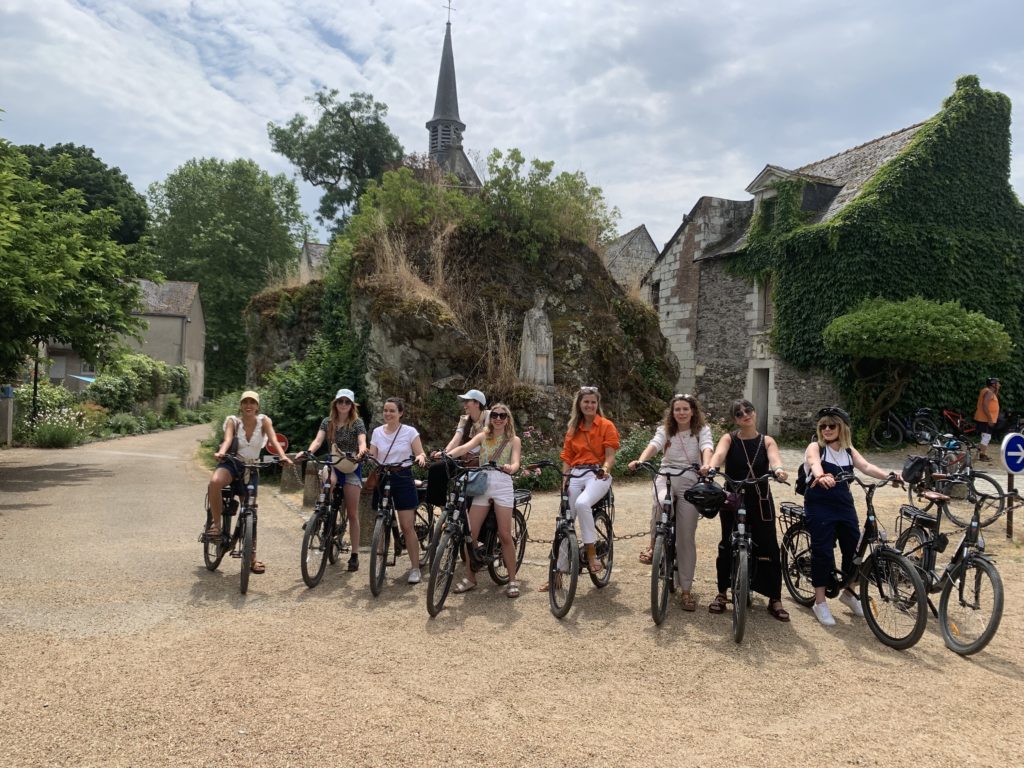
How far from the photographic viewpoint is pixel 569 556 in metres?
5.30

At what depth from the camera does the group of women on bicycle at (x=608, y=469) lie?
17.0 ft

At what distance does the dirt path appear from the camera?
3279mm

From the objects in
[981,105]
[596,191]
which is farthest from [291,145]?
[981,105]

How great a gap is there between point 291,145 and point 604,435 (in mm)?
39350

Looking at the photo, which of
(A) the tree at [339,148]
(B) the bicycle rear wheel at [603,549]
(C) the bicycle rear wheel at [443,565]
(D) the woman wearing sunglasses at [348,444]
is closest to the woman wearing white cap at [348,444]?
(D) the woman wearing sunglasses at [348,444]

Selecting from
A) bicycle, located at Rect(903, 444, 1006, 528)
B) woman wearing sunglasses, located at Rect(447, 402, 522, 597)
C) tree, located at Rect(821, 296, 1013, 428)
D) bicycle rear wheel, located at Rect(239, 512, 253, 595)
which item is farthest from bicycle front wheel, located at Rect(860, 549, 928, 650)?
tree, located at Rect(821, 296, 1013, 428)

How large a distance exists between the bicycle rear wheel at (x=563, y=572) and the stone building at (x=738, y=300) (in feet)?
50.7

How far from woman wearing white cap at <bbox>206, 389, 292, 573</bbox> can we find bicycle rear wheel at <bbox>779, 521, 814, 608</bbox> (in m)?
4.32

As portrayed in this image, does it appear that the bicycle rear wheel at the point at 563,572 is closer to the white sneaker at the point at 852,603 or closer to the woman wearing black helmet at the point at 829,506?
the woman wearing black helmet at the point at 829,506

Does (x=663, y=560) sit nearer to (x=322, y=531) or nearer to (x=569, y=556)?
(x=569, y=556)

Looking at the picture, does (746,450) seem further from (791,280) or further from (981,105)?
(981,105)

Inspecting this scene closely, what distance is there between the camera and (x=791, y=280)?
19.4 m

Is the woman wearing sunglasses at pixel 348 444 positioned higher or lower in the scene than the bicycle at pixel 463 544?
higher

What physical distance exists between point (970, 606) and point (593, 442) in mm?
2845
